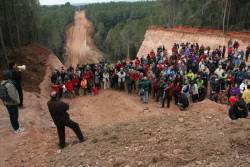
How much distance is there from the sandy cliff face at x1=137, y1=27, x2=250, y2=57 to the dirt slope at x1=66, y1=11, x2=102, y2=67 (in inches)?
1090

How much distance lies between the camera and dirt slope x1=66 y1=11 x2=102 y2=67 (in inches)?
2875

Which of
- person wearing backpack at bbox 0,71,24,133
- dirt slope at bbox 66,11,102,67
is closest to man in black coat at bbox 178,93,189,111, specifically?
person wearing backpack at bbox 0,71,24,133

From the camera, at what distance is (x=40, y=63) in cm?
2586

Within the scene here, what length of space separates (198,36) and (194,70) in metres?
16.1

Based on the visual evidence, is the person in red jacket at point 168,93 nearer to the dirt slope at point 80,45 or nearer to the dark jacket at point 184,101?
the dark jacket at point 184,101

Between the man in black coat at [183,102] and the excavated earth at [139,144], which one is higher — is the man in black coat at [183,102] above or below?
below

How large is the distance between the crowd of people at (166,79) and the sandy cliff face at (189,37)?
34.7 ft

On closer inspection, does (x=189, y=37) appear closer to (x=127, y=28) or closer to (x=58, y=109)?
(x=58, y=109)

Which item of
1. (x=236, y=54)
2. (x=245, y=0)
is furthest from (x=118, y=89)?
(x=245, y=0)

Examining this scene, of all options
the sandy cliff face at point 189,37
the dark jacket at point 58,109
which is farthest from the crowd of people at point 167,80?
the sandy cliff face at point 189,37

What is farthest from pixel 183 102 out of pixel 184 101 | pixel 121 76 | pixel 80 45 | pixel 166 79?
pixel 80 45

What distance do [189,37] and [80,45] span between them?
5821 centimetres

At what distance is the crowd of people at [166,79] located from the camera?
16469 mm

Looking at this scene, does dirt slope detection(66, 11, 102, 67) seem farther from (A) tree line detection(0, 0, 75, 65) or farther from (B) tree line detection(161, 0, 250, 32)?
(B) tree line detection(161, 0, 250, 32)
